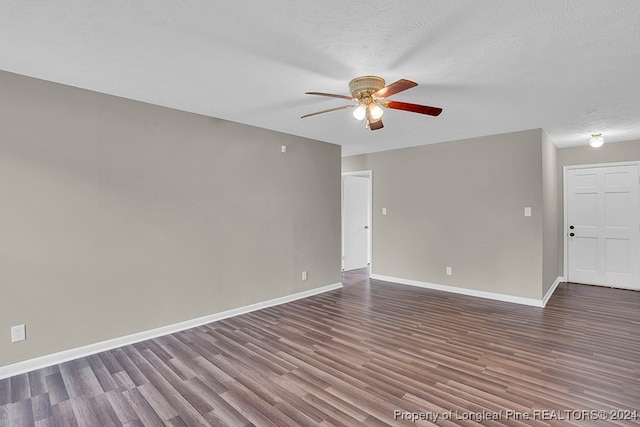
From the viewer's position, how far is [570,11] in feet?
5.70

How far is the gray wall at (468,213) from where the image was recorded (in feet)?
14.5

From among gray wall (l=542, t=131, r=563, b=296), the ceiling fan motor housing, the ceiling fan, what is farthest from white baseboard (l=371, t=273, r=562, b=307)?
the ceiling fan motor housing

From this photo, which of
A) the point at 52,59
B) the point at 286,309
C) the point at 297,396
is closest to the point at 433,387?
the point at 297,396

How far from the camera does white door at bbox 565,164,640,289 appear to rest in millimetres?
5094

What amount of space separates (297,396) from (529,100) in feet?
11.1

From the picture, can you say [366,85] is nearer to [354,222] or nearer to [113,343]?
[113,343]

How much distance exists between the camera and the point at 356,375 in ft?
8.43

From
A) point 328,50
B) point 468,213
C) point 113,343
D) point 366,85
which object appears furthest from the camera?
point 468,213

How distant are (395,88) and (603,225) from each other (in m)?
5.25

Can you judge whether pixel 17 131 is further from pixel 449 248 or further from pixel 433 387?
pixel 449 248

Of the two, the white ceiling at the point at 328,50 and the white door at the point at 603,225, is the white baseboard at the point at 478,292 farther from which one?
the white ceiling at the point at 328,50

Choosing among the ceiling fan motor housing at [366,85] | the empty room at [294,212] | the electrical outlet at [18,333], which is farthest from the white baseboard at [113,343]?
the ceiling fan motor housing at [366,85]

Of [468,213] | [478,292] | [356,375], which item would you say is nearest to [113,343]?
[356,375]

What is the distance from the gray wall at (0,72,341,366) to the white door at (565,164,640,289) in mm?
4935
